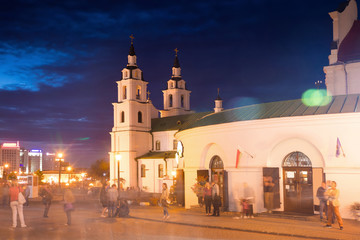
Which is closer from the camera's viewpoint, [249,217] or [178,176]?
[249,217]

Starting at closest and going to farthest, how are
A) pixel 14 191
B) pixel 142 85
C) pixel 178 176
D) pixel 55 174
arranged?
pixel 14 191, pixel 178 176, pixel 142 85, pixel 55 174

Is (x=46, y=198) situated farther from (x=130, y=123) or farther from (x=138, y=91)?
(x=138, y=91)

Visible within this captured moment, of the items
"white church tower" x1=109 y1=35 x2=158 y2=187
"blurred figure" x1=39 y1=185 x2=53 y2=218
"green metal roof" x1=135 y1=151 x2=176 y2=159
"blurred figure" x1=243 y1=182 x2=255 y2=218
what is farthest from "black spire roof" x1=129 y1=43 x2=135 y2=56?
"blurred figure" x1=243 y1=182 x2=255 y2=218

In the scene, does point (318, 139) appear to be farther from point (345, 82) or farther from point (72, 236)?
point (345, 82)

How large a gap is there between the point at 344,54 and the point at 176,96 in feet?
163

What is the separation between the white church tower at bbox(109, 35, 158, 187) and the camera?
222ft

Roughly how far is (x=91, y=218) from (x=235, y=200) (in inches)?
309

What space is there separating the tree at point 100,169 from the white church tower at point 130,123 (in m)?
62.5

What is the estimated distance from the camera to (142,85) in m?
70.1

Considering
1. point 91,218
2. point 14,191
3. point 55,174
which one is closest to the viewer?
point 14,191

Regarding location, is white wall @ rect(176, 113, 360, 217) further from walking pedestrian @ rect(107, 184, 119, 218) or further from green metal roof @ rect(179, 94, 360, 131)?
walking pedestrian @ rect(107, 184, 119, 218)

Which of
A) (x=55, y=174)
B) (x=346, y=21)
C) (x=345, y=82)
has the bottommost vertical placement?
(x=55, y=174)

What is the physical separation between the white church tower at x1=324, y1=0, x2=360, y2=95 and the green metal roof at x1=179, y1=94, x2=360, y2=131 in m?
11.5

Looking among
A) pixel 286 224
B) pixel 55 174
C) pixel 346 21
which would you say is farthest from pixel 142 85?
pixel 55 174
